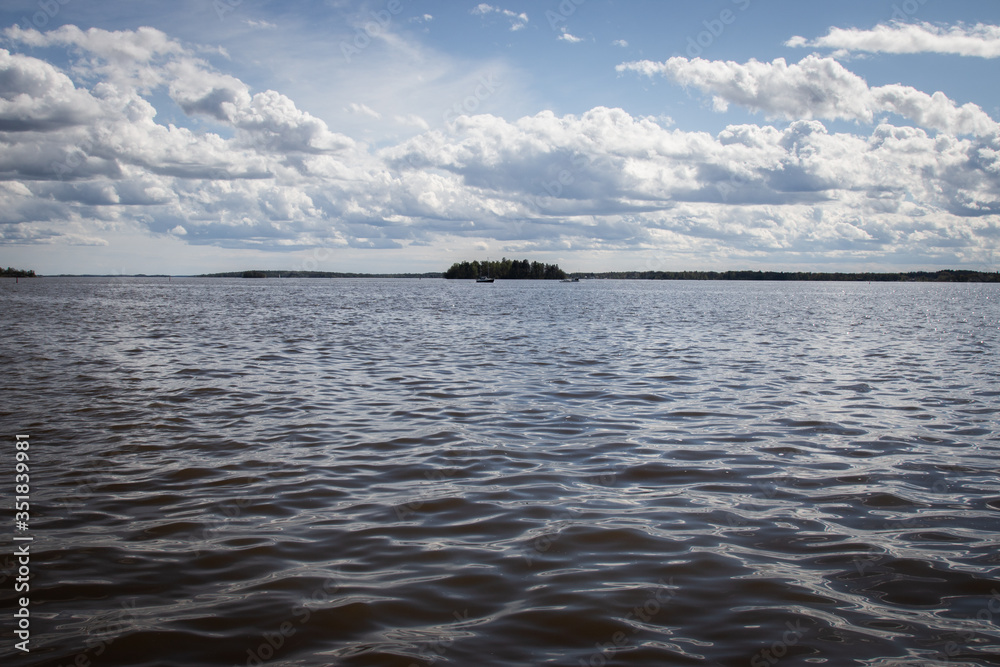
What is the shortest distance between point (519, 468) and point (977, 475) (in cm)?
754

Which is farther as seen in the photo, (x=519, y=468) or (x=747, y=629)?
(x=519, y=468)

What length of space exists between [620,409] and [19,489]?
1176cm

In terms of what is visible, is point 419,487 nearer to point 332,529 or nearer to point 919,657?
point 332,529

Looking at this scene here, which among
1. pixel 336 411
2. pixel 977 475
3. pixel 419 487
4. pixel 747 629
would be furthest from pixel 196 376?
pixel 977 475

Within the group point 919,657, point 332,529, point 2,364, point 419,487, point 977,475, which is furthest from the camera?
point 2,364

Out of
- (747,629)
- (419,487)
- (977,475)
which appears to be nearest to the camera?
(747,629)

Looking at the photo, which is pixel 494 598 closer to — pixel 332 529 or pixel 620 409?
pixel 332 529

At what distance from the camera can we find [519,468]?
1013 cm

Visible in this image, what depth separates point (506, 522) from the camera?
7812 millimetres

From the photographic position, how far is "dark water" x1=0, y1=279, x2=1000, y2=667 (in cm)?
526

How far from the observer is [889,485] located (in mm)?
9242

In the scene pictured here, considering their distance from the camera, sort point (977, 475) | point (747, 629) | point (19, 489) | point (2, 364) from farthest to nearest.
A: point (2, 364)
point (977, 475)
point (19, 489)
point (747, 629)

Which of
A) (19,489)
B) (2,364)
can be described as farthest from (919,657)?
(2,364)

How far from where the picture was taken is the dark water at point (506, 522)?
5262 millimetres
